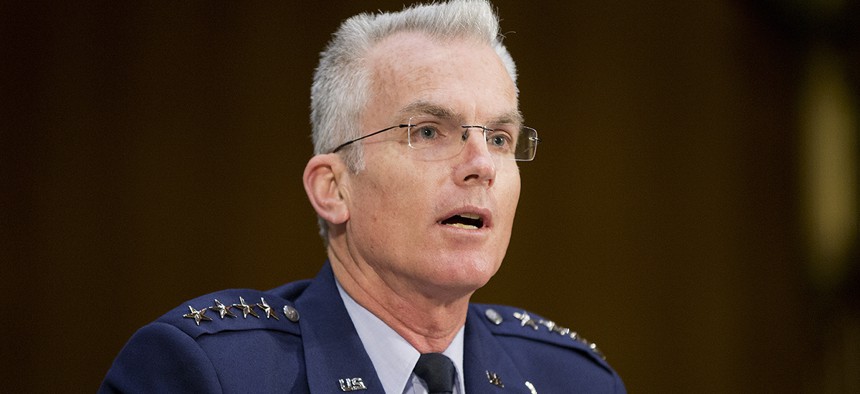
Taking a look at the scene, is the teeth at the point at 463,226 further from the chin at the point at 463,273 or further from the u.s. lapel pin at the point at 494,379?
the u.s. lapel pin at the point at 494,379

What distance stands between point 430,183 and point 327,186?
0.28m

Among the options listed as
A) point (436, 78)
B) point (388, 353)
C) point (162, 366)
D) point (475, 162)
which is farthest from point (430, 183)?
point (162, 366)

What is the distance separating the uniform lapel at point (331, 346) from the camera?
194 cm

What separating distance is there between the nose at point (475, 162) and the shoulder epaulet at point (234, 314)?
1.50ft

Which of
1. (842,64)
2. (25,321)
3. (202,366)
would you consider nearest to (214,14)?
(25,321)

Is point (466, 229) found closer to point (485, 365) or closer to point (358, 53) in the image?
point (485, 365)

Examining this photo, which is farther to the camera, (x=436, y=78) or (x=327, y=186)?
(x=327, y=186)

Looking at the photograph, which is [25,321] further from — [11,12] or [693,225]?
[693,225]

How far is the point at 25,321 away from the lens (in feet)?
10.4

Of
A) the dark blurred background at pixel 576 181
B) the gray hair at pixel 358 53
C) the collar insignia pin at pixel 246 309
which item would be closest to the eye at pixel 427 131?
the gray hair at pixel 358 53

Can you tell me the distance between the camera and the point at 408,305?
6.76 feet

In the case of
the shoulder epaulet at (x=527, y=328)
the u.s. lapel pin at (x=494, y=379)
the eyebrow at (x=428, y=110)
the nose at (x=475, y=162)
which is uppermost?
the eyebrow at (x=428, y=110)

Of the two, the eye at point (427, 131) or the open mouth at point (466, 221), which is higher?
the eye at point (427, 131)

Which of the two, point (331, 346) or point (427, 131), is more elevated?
point (427, 131)
